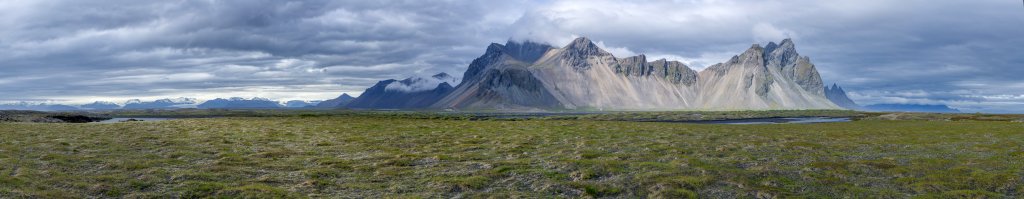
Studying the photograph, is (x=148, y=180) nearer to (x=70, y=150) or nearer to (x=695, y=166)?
(x=70, y=150)

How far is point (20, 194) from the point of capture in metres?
22.4

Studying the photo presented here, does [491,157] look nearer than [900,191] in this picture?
No

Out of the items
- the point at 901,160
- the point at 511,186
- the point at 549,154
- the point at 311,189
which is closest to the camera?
the point at 311,189

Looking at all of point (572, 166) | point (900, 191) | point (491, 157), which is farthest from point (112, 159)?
point (900, 191)

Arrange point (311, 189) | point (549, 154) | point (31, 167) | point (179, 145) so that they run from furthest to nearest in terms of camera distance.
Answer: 1. point (179, 145)
2. point (549, 154)
3. point (31, 167)
4. point (311, 189)

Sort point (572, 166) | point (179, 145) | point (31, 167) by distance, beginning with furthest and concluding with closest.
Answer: point (179, 145) → point (572, 166) → point (31, 167)

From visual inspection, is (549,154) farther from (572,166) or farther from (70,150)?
(70,150)

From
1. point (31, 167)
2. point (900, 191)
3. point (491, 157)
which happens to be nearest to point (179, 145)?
point (31, 167)

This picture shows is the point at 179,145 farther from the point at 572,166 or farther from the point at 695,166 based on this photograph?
the point at 695,166

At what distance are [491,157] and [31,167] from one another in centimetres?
2562

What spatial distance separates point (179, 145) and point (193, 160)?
43.2 feet

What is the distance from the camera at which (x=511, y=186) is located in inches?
1087

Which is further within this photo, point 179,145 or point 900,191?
point 179,145

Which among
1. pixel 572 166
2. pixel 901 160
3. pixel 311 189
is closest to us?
pixel 311 189
